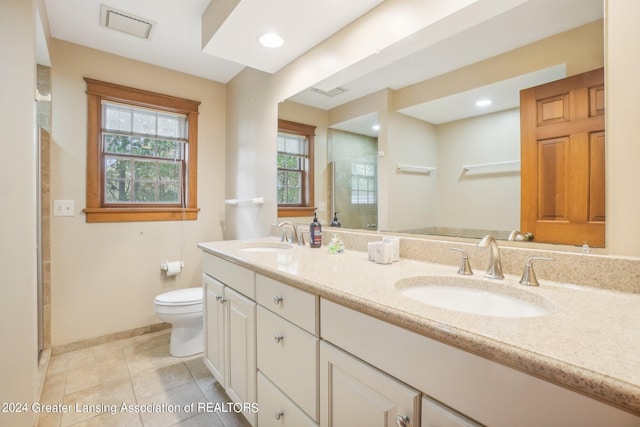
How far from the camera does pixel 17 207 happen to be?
1.47 metres

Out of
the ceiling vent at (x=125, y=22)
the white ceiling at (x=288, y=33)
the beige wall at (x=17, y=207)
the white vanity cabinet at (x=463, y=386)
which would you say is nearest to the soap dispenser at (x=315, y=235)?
the white ceiling at (x=288, y=33)

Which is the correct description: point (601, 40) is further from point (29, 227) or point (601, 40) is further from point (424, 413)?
point (29, 227)

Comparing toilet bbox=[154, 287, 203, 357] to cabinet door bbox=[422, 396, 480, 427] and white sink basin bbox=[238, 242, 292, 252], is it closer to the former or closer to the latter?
white sink basin bbox=[238, 242, 292, 252]

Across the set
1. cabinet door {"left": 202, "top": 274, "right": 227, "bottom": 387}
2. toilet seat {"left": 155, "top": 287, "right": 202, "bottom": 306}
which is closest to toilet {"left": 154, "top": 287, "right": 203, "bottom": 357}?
toilet seat {"left": 155, "top": 287, "right": 202, "bottom": 306}

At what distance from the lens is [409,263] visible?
52.0 inches

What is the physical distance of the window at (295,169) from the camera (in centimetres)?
210

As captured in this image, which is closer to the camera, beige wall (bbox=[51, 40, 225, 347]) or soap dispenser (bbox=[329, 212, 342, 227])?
soap dispenser (bbox=[329, 212, 342, 227])

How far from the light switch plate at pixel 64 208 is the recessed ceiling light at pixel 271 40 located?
6.29ft

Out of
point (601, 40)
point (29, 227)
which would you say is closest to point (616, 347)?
point (601, 40)

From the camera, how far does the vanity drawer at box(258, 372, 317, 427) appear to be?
109cm

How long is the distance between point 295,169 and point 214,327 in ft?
3.86

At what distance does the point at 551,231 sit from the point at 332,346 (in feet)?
2.77

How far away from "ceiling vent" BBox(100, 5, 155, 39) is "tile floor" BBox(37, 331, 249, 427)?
2.42 meters

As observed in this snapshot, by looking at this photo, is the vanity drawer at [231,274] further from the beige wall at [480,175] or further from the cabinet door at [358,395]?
the beige wall at [480,175]
